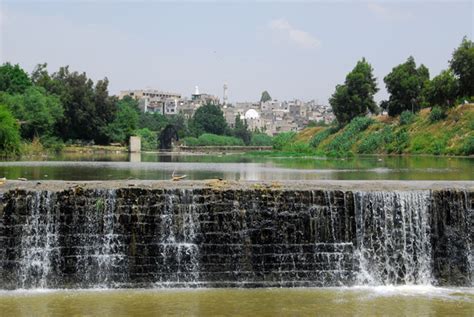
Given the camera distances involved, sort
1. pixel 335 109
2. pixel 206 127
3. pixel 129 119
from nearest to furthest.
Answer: pixel 335 109, pixel 129 119, pixel 206 127

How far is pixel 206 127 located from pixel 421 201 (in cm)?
10751

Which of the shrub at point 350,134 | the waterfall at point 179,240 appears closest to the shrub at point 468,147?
the shrub at point 350,134

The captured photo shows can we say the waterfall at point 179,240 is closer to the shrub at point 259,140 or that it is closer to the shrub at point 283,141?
the shrub at point 283,141

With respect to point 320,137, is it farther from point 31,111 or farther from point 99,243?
point 99,243

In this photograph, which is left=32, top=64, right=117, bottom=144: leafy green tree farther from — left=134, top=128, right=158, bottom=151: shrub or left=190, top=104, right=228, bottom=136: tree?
left=190, top=104, right=228, bottom=136: tree

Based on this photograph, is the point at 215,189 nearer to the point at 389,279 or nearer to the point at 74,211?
the point at 74,211

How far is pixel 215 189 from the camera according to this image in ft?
42.0

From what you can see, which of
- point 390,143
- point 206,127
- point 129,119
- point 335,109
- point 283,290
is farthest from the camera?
point 206,127

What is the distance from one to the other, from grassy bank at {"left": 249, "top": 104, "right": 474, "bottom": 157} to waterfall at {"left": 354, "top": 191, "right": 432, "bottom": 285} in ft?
89.9

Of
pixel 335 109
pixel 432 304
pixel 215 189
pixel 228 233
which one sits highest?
pixel 335 109

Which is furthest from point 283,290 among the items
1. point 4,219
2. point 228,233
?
point 4,219

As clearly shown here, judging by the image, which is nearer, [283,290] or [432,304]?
[432,304]

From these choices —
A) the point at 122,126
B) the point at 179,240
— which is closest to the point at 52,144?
the point at 122,126

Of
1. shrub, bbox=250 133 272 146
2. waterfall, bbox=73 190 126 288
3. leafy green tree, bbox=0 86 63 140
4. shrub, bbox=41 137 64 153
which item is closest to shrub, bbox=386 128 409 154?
leafy green tree, bbox=0 86 63 140
